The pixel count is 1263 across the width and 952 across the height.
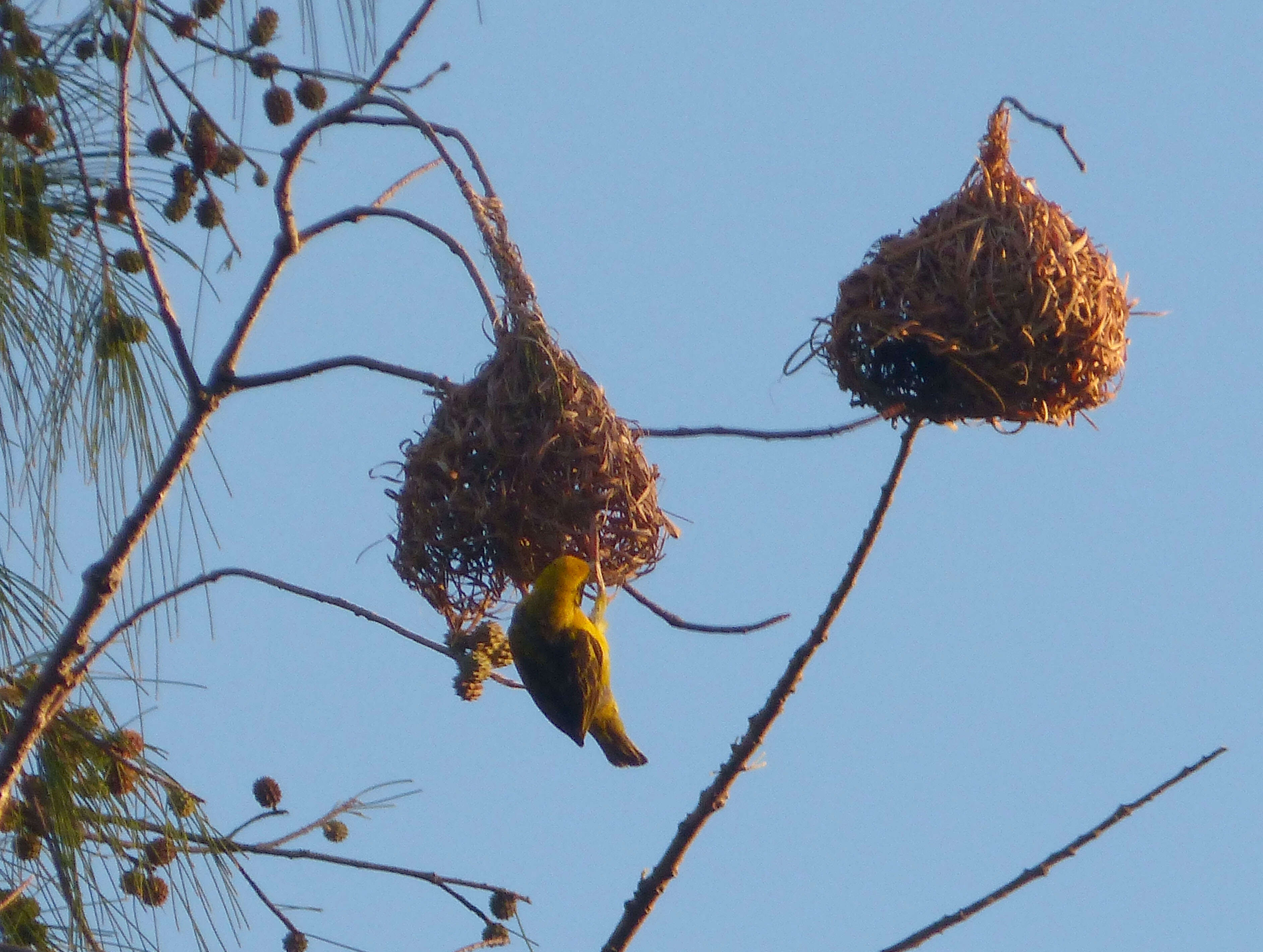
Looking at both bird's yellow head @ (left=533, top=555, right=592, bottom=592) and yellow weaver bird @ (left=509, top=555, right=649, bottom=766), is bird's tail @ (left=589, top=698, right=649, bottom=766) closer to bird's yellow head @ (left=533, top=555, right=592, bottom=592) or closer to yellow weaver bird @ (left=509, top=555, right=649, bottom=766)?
yellow weaver bird @ (left=509, top=555, right=649, bottom=766)

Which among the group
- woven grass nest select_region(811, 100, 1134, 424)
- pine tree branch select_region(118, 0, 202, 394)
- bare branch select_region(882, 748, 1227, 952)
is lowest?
bare branch select_region(882, 748, 1227, 952)

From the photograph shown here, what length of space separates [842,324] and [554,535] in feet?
3.05

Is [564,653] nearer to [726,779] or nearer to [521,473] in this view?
[521,473]

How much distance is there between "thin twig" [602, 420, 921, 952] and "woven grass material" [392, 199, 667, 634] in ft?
3.04

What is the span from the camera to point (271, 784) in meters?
3.02

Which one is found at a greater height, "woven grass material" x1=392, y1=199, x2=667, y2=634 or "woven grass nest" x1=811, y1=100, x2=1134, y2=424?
"woven grass nest" x1=811, y1=100, x2=1134, y2=424

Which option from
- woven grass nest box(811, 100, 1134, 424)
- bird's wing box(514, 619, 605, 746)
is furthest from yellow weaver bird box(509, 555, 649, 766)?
woven grass nest box(811, 100, 1134, 424)

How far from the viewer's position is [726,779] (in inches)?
89.8

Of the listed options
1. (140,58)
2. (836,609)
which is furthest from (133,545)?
(836,609)

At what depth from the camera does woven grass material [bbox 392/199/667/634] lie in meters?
3.24

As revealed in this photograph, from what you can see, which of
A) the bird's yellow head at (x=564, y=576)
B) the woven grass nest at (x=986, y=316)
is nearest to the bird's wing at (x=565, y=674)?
the bird's yellow head at (x=564, y=576)

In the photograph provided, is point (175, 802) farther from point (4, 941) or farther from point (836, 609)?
point (836, 609)

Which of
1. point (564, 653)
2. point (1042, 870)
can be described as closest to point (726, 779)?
point (1042, 870)

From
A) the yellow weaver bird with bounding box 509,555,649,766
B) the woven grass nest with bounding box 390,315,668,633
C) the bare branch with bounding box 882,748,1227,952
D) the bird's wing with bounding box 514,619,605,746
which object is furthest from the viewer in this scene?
the bird's wing with bounding box 514,619,605,746
